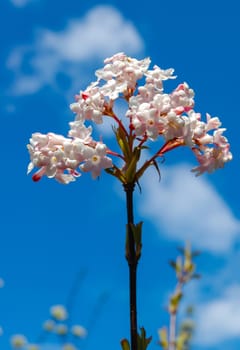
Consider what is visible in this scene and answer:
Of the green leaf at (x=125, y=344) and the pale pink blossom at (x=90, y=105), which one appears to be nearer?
the green leaf at (x=125, y=344)

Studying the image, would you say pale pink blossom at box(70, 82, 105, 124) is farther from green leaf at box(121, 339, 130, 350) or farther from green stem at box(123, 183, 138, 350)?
green leaf at box(121, 339, 130, 350)

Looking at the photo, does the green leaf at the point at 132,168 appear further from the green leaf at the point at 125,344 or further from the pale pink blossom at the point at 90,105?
the green leaf at the point at 125,344

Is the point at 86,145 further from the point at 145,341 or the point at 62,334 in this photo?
the point at 62,334

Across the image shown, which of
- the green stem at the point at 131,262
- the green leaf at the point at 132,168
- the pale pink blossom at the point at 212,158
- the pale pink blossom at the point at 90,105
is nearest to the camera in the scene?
the green stem at the point at 131,262

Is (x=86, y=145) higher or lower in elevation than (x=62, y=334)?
lower

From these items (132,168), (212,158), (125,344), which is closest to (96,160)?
(132,168)

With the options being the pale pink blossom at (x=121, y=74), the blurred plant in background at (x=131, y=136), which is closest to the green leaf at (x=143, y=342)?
the blurred plant in background at (x=131, y=136)

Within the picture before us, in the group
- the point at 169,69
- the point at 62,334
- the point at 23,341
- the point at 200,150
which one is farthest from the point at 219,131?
the point at 23,341

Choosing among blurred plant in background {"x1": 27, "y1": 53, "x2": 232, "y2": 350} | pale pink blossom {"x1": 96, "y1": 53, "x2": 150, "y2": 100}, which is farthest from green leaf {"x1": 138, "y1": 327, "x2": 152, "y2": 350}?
pale pink blossom {"x1": 96, "y1": 53, "x2": 150, "y2": 100}
